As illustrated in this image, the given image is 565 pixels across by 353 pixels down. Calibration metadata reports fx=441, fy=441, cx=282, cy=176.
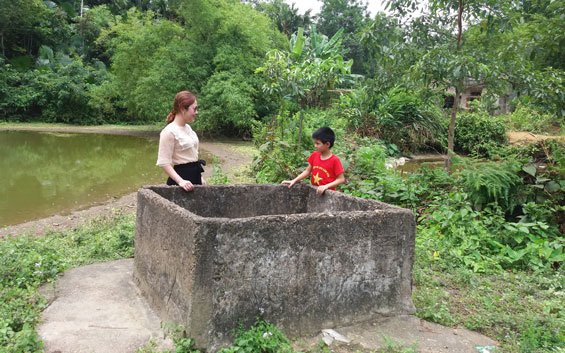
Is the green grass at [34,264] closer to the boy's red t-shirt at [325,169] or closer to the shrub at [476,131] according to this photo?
the boy's red t-shirt at [325,169]

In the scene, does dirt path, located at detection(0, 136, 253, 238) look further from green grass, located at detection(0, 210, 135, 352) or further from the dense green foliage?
the dense green foliage

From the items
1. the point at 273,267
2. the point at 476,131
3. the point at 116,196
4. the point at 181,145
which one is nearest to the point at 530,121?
the point at 476,131

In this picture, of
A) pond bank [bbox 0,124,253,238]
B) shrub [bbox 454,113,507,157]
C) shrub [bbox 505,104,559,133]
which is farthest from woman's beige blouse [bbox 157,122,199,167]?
shrub [bbox 454,113,507,157]

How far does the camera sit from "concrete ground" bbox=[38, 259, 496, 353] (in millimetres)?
2660

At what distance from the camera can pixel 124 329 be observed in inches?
111

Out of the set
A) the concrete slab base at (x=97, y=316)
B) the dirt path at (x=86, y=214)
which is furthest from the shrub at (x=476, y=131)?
the concrete slab base at (x=97, y=316)

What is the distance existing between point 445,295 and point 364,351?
1.30 metres

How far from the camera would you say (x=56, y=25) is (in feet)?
95.2

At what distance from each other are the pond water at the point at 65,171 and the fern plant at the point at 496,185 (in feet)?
21.5

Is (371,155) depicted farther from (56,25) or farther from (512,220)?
(56,25)

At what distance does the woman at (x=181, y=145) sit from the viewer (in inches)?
142

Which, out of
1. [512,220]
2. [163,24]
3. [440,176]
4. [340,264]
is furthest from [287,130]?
[163,24]

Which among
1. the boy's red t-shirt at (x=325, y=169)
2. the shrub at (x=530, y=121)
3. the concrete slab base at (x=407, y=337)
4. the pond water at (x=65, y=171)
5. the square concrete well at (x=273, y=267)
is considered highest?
the shrub at (x=530, y=121)

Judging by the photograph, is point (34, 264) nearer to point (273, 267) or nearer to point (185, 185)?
point (185, 185)
